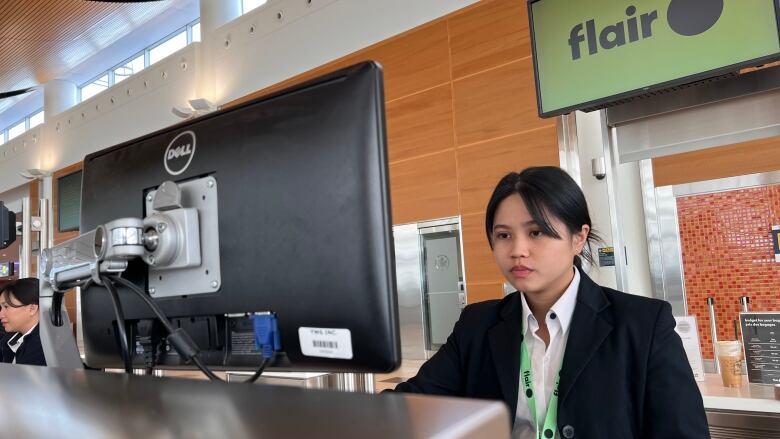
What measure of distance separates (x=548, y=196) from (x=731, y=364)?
137 centimetres

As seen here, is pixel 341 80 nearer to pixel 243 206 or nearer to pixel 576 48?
pixel 243 206

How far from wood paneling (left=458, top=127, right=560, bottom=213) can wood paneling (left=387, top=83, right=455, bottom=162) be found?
0.28m

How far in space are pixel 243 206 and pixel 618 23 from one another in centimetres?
223

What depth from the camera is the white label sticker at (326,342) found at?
67 centimetres

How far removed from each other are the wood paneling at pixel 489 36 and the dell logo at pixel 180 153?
4.04 m

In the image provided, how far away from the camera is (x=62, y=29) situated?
8227 millimetres

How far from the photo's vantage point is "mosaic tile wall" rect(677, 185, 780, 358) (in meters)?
3.70

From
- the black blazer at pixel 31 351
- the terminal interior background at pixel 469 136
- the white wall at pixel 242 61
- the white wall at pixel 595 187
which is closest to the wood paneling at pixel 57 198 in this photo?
the white wall at pixel 242 61

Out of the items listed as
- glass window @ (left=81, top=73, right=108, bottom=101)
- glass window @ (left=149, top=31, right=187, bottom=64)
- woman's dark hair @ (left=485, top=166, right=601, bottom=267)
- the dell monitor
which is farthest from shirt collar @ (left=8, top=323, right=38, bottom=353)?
Answer: glass window @ (left=81, top=73, right=108, bottom=101)

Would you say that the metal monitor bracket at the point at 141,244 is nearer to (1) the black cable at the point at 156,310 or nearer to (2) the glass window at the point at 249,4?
(1) the black cable at the point at 156,310

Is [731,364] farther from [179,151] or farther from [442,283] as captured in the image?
[442,283]

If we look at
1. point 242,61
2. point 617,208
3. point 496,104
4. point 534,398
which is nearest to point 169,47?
point 242,61

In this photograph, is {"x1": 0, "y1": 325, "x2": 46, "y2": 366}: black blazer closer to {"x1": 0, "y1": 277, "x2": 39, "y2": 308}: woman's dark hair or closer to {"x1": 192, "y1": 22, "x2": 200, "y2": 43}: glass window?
{"x1": 0, "y1": 277, "x2": 39, "y2": 308}: woman's dark hair

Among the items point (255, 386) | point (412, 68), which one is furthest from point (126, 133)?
point (255, 386)
